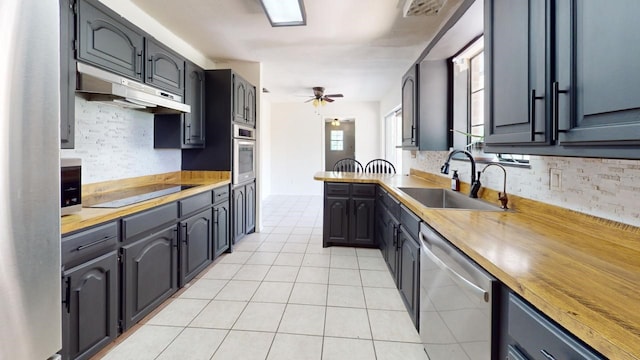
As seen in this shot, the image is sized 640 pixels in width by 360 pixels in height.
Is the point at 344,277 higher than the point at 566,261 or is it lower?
lower

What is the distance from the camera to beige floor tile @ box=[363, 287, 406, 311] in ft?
7.72

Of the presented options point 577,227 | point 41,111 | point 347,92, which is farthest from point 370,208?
point 347,92

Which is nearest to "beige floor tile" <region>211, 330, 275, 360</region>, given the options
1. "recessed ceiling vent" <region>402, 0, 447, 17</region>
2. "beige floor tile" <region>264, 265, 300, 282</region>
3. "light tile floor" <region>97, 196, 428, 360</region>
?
"light tile floor" <region>97, 196, 428, 360</region>

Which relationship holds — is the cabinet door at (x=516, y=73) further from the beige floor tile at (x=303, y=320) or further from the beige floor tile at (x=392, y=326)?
the beige floor tile at (x=303, y=320)

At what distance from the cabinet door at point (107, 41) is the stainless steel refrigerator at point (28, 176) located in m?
1.38

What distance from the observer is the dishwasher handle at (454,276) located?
1029 millimetres

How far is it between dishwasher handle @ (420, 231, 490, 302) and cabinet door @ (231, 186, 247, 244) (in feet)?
8.39

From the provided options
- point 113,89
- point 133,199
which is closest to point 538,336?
point 133,199

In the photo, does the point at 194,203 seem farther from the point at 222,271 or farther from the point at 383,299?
the point at 383,299

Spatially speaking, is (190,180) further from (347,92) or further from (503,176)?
(347,92)

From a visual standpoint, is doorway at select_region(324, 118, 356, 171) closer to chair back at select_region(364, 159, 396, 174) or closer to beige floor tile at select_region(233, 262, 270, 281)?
chair back at select_region(364, 159, 396, 174)

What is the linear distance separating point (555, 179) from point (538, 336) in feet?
3.51

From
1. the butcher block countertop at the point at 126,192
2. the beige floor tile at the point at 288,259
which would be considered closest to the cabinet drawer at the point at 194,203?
the butcher block countertop at the point at 126,192

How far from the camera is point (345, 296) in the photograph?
2.54 metres
